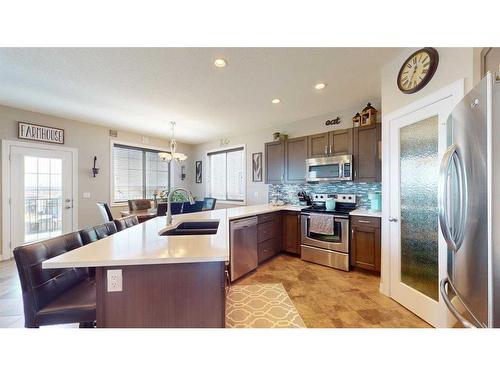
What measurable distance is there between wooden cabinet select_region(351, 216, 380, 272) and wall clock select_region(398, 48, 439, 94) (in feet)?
5.10

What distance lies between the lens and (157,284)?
3.75ft

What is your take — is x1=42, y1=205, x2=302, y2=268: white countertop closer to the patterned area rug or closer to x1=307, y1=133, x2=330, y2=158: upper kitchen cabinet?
the patterned area rug

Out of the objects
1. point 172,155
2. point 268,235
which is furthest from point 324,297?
point 172,155

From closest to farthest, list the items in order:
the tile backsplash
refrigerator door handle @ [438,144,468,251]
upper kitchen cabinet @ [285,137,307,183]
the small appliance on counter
Result: refrigerator door handle @ [438,144,468,251], the tile backsplash, upper kitchen cabinet @ [285,137,307,183], the small appliance on counter

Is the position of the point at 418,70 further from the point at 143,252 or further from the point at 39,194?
the point at 39,194

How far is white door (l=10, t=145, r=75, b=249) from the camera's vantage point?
3.46 meters

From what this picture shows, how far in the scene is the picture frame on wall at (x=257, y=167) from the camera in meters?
4.69

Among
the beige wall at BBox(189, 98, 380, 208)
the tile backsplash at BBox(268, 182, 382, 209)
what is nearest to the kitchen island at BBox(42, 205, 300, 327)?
the tile backsplash at BBox(268, 182, 382, 209)

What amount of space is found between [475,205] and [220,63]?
2.34 metres

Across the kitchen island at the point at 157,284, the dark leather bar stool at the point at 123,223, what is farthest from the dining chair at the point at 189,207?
the kitchen island at the point at 157,284
